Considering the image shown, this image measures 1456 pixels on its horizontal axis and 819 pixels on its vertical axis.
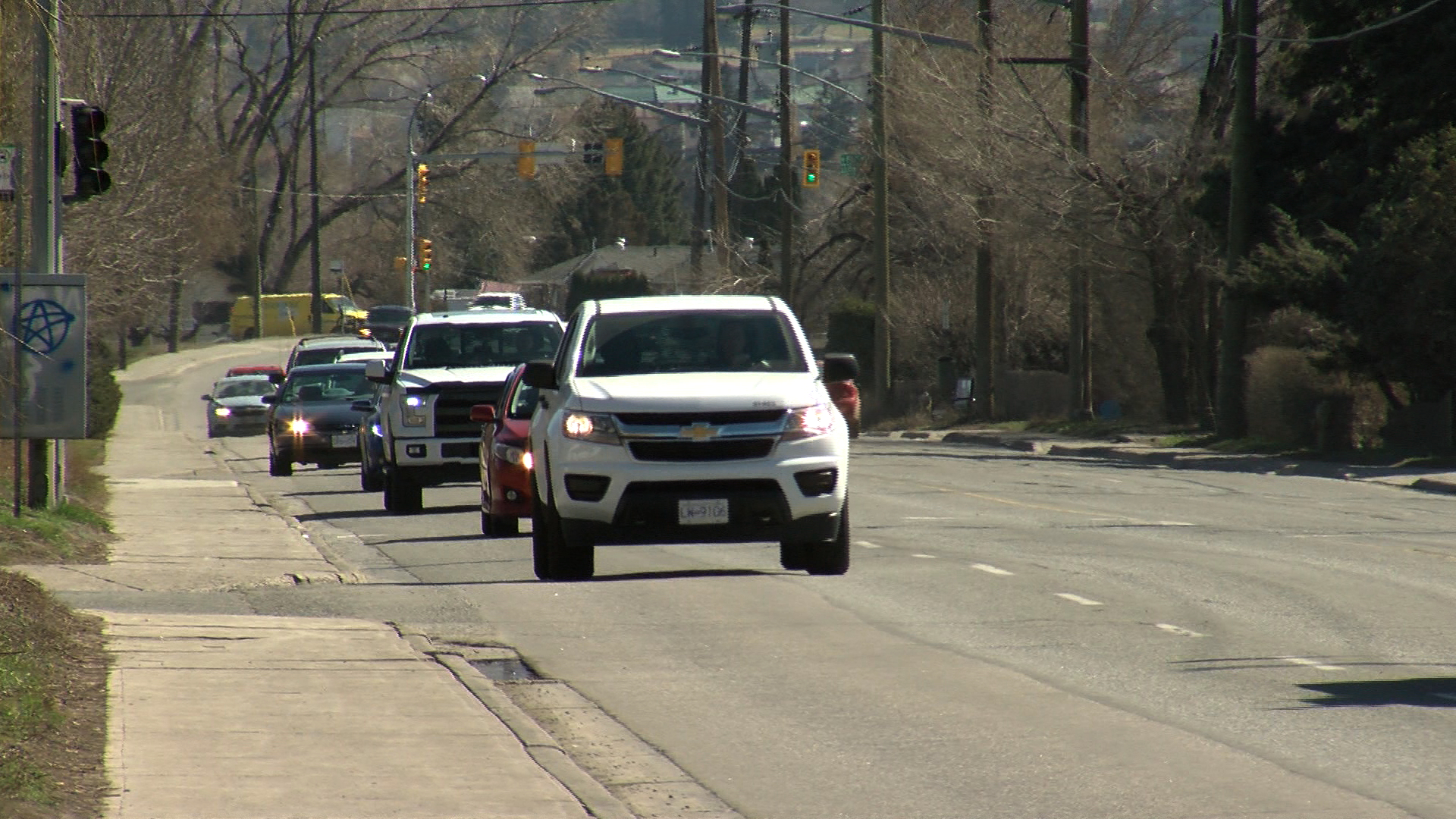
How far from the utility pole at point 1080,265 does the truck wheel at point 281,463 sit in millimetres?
→ 15608

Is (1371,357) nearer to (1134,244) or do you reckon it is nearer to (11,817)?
(1134,244)

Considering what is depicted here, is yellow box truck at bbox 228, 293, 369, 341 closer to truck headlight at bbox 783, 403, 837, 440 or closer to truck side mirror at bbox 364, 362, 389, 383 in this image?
truck side mirror at bbox 364, 362, 389, 383

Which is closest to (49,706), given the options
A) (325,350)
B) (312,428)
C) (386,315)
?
(312,428)

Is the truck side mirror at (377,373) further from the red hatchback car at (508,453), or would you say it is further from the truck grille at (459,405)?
the red hatchback car at (508,453)

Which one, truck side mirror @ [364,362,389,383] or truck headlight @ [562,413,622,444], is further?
truck side mirror @ [364,362,389,383]

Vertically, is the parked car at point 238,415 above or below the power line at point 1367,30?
below

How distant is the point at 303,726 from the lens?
31.1 ft

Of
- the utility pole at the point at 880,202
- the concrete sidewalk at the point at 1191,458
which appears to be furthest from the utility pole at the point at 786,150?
the concrete sidewalk at the point at 1191,458

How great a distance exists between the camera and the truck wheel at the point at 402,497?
837 inches

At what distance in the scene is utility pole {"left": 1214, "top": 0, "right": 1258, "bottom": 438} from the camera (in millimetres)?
32000

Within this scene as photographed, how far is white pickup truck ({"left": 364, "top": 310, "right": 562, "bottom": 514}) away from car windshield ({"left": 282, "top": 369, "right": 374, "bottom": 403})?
939 centimetres

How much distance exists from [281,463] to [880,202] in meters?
18.2

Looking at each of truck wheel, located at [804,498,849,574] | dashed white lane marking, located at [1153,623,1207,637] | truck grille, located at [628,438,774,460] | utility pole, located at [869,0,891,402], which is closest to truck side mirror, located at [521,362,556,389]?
truck grille, located at [628,438,774,460]

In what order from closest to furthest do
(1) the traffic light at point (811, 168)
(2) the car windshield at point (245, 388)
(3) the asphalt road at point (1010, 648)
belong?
(3) the asphalt road at point (1010, 648) < (2) the car windshield at point (245, 388) < (1) the traffic light at point (811, 168)
